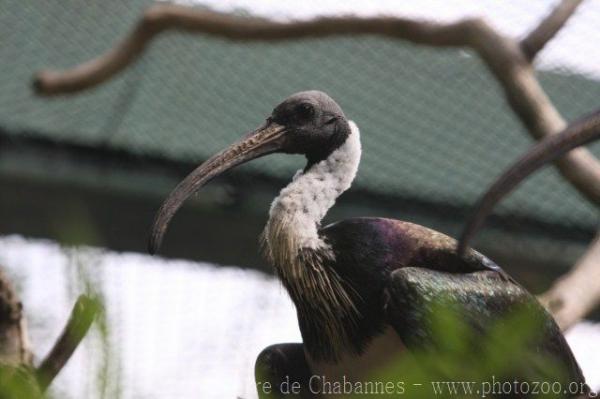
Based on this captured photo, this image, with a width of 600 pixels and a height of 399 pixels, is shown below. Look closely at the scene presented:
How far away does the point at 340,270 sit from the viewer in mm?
3330

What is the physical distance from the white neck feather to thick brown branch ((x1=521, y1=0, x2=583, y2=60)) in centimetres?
111

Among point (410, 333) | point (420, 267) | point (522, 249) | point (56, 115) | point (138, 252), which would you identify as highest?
point (56, 115)

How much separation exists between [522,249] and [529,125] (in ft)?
2.57

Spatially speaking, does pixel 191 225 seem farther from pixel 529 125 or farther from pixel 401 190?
pixel 529 125

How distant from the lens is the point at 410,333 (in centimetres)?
295

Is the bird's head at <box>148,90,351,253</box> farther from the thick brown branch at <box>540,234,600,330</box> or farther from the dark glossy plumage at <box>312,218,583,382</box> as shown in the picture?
the thick brown branch at <box>540,234,600,330</box>

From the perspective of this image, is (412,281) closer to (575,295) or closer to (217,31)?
(575,295)

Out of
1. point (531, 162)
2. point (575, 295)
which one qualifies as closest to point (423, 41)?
point (575, 295)

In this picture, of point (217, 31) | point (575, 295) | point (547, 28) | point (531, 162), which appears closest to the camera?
point (531, 162)

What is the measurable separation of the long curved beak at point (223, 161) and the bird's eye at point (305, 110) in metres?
0.07

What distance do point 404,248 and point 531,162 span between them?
164 centimetres

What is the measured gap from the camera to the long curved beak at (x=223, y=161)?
3328 millimetres

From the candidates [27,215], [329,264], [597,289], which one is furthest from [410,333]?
[27,215]

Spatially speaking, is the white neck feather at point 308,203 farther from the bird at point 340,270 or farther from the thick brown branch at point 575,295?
the thick brown branch at point 575,295
